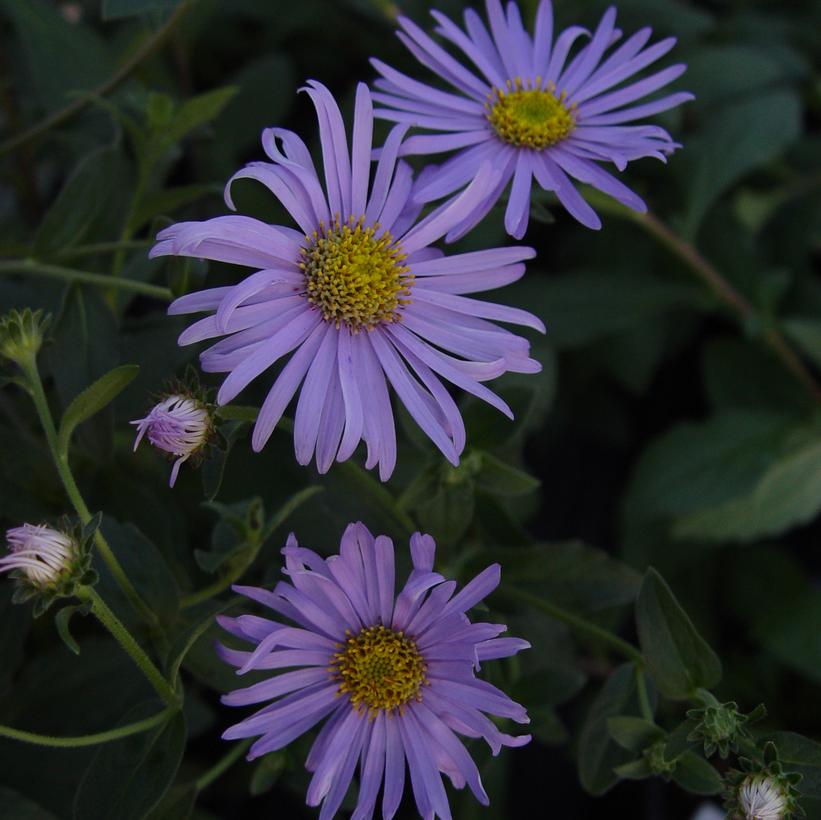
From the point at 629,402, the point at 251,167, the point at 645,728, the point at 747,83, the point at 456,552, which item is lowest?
the point at 645,728

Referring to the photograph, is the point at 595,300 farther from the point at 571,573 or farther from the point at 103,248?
the point at 103,248

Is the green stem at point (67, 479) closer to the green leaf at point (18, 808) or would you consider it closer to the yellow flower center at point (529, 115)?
the green leaf at point (18, 808)

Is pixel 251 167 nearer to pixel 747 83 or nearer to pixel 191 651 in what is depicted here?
pixel 191 651

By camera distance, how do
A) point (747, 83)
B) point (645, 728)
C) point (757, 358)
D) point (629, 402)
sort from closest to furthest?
point (645, 728) < point (747, 83) < point (757, 358) < point (629, 402)

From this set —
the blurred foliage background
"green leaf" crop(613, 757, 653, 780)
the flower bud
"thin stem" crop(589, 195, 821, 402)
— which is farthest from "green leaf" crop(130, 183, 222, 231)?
"green leaf" crop(613, 757, 653, 780)

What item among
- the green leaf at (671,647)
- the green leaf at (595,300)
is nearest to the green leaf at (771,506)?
the green leaf at (595,300)

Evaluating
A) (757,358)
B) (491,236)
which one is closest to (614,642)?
(491,236)

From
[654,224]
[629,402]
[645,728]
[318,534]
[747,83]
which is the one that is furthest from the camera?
[629,402]
